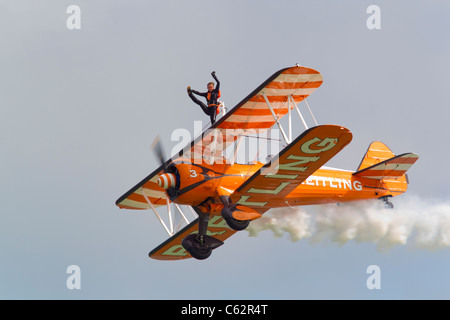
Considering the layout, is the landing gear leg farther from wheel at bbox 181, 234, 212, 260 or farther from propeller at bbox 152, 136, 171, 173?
propeller at bbox 152, 136, 171, 173

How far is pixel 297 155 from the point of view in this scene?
1545cm

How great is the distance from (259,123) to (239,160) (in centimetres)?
95

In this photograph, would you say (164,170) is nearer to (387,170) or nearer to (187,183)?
(187,183)

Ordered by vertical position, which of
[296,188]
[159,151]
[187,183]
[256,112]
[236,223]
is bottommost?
[236,223]

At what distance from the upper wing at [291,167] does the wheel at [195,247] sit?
1.28m

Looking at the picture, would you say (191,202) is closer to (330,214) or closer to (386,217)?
(330,214)

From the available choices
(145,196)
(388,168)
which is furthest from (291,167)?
(145,196)

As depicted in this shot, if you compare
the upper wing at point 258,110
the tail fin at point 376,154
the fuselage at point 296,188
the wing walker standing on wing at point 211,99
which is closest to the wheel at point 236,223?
the fuselage at point 296,188

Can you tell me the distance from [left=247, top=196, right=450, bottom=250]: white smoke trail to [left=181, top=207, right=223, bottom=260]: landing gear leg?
1432 millimetres

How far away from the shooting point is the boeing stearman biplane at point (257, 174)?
51.3 ft

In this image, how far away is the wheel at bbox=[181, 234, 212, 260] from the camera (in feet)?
55.8

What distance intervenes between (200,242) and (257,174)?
2.18 metres

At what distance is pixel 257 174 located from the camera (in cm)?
1602

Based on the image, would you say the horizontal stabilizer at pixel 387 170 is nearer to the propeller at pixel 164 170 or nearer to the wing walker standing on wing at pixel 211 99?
the wing walker standing on wing at pixel 211 99
